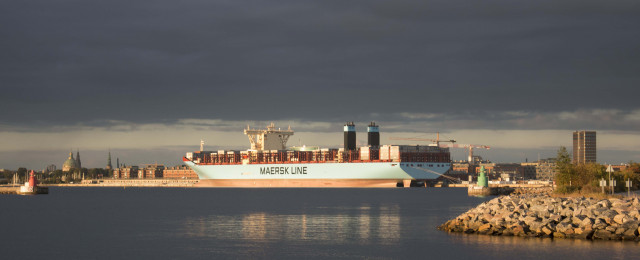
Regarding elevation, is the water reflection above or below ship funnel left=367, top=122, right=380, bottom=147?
below

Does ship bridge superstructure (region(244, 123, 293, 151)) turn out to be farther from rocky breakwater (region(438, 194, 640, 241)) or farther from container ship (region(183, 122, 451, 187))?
rocky breakwater (region(438, 194, 640, 241))

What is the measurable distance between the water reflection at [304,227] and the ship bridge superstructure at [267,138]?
117 m

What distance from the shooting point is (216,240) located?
38.3 metres

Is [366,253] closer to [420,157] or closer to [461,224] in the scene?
[461,224]

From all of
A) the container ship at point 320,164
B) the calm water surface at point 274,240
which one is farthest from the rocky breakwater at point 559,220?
the container ship at point 320,164

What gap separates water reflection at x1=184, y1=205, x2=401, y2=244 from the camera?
3938 centimetres

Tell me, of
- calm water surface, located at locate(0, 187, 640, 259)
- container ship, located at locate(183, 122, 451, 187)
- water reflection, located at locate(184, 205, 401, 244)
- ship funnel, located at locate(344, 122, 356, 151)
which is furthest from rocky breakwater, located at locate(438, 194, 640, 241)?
ship funnel, located at locate(344, 122, 356, 151)

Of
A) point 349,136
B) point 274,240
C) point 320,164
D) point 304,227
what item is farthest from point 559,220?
point 349,136

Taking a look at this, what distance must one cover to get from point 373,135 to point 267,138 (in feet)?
97.2

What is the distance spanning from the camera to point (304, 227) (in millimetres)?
45625

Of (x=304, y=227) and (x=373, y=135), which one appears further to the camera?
(x=373, y=135)

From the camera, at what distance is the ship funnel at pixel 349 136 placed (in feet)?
515

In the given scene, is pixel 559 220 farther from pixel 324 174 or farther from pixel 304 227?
pixel 324 174

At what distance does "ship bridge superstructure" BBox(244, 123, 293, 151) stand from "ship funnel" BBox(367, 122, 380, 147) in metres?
28.0
